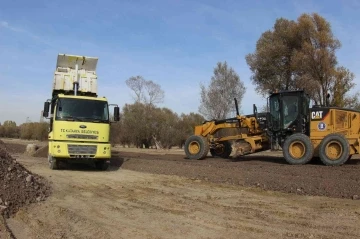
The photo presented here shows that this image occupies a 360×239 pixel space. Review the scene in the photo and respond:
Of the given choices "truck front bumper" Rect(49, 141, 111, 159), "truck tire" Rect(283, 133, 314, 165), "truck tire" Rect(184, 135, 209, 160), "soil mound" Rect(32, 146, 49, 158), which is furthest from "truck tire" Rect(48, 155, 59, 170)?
"truck tire" Rect(283, 133, 314, 165)

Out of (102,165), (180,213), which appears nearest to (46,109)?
(102,165)

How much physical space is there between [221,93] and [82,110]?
31.6 meters

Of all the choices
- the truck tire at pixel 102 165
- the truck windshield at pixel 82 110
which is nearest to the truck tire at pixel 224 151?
the truck tire at pixel 102 165

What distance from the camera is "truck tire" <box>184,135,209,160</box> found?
67.9ft

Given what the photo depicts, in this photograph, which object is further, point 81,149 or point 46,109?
point 46,109

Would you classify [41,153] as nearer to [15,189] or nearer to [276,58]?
[15,189]

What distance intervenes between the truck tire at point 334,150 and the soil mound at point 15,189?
10.7 m

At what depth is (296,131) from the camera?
699 inches

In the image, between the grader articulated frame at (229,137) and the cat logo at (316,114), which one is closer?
the cat logo at (316,114)

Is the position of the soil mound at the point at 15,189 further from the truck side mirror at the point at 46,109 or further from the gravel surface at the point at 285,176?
the gravel surface at the point at 285,176

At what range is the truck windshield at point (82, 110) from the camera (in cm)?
1517

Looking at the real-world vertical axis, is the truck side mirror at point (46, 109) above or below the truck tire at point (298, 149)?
above

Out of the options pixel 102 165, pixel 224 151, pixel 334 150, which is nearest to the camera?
pixel 334 150

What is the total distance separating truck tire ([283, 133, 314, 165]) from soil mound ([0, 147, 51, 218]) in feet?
33.6
